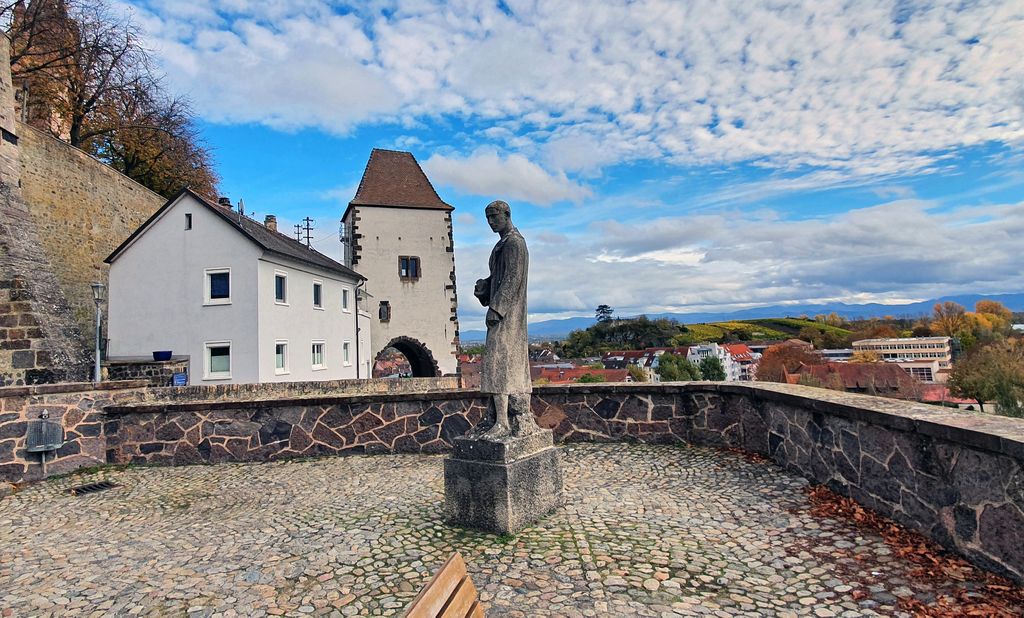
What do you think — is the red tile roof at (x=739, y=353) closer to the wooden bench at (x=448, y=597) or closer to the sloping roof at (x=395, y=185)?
the sloping roof at (x=395, y=185)

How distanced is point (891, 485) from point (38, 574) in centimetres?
641

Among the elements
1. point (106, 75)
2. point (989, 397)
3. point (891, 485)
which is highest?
point (106, 75)

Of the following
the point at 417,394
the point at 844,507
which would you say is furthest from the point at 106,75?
the point at 844,507

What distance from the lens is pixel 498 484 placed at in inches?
174

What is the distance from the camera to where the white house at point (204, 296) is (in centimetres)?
1933

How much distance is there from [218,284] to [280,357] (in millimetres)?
3473

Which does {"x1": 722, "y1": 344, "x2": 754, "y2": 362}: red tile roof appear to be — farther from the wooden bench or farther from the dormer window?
the wooden bench

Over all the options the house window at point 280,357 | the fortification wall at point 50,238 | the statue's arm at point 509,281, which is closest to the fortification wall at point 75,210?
the fortification wall at point 50,238

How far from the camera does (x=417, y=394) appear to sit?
7605 millimetres

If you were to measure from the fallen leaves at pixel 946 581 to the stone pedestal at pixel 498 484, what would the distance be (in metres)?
2.35

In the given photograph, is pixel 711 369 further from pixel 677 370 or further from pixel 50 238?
pixel 50 238

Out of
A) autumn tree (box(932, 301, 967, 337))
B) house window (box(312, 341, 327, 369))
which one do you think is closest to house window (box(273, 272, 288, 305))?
house window (box(312, 341, 327, 369))

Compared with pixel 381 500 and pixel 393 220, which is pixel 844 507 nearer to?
pixel 381 500

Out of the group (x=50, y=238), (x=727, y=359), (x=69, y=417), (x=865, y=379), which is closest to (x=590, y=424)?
(x=69, y=417)
